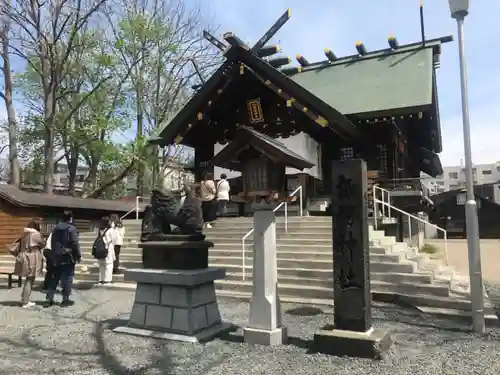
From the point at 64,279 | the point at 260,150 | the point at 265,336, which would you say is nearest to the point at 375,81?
the point at 260,150

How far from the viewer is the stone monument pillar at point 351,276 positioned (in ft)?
17.9

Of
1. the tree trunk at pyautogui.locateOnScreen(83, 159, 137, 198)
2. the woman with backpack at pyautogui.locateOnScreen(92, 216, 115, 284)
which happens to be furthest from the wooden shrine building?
the tree trunk at pyautogui.locateOnScreen(83, 159, 137, 198)

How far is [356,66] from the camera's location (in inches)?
787

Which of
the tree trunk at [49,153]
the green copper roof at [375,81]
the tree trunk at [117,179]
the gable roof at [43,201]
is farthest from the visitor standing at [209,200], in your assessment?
the tree trunk at [49,153]

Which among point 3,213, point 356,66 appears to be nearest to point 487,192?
point 356,66

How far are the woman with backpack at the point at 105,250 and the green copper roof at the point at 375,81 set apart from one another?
9.06m

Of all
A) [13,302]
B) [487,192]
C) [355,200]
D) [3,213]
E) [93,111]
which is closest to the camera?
[355,200]

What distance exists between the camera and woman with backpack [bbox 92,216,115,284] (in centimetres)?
1073

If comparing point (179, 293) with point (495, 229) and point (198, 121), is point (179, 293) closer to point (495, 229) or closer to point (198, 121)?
point (198, 121)

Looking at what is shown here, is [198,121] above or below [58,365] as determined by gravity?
above

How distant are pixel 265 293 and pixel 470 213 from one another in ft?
11.6

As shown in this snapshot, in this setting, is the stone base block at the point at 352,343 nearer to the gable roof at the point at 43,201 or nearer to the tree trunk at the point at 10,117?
the gable roof at the point at 43,201

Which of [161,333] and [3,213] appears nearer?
[161,333]

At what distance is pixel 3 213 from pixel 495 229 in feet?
117
